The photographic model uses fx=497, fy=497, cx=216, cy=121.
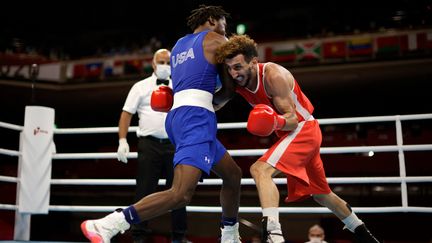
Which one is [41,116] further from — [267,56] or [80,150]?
[80,150]

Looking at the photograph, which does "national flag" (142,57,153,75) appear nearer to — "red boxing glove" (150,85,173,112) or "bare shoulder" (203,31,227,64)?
"red boxing glove" (150,85,173,112)

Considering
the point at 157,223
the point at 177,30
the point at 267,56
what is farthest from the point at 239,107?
the point at 157,223

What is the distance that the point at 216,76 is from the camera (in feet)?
8.65

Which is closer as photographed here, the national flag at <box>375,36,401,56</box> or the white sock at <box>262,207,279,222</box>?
the white sock at <box>262,207,279,222</box>

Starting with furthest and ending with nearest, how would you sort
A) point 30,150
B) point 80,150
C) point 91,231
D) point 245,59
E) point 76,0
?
point 76,0
point 80,150
point 30,150
point 245,59
point 91,231

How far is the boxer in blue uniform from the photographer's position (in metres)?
2.38

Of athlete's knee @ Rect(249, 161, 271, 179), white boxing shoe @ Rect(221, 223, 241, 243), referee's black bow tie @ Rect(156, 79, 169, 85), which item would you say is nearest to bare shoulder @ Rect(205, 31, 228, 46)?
athlete's knee @ Rect(249, 161, 271, 179)

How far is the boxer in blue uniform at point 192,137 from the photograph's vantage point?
2.38 metres

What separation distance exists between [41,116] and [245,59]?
7.24ft

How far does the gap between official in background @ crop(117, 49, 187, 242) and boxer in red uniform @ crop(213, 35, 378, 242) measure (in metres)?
0.92

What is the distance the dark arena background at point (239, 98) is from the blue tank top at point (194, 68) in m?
4.48

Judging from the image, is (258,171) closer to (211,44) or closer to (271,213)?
(271,213)

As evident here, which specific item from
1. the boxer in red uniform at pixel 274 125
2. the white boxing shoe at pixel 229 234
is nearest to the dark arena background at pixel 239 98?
the white boxing shoe at pixel 229 234

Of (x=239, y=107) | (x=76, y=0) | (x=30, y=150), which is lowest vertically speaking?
(x=30, y=150)
